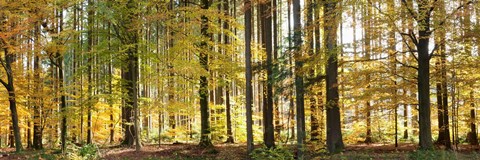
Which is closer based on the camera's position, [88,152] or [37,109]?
[88,152]

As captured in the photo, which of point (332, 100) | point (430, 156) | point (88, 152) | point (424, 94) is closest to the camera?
point (430, 156)

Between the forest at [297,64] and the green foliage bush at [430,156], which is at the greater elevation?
the forest at [297,64]

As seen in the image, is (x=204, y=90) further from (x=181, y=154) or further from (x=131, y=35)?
(x=131, y=35)

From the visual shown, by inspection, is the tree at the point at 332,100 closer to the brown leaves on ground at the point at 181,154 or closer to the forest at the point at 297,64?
the forest at the point at 297,64

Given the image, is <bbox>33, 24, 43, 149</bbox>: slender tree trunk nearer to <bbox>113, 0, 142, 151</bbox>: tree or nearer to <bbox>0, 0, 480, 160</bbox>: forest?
<bbox>0, 0, 480, 160</bbox>: forest

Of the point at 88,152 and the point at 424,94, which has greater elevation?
the point at 424,94

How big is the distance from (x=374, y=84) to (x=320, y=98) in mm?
2919

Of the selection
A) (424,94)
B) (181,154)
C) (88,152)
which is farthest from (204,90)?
(424,94)

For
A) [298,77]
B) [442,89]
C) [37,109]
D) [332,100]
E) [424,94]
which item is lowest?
[37,109]

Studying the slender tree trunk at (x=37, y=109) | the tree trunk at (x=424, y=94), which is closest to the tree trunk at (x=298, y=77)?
the tree trunk at (x=424, y=94)

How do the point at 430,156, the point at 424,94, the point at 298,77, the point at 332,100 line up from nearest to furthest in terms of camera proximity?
the point at 430,156, the point at 424,94, the point at 298,77, the point at 332,100

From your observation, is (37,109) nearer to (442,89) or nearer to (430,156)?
(430,156)

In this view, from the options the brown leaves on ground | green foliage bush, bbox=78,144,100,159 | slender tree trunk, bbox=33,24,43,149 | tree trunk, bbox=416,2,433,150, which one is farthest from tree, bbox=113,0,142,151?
tree trunk, bbox=416,2,433,150

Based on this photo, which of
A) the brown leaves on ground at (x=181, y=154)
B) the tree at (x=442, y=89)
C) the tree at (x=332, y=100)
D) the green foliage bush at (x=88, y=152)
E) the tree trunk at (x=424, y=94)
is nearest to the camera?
the tree trunk at (x=424, y=94)
